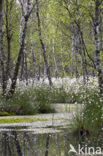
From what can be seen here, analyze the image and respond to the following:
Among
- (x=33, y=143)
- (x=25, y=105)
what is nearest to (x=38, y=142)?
(x=33, y=143)

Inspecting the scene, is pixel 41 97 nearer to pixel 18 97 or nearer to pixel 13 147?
pixel 18 97

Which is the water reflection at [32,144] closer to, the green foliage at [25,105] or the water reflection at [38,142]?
the water reflection at [38,142]

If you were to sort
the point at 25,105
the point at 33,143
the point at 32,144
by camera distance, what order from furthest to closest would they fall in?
the point at 25,105 → the point at 33,143 → the point at 32,144

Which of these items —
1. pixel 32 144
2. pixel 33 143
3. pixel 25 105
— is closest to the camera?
pixel 32 144

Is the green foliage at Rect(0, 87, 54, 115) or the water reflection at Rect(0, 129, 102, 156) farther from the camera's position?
the green foliage at Rect(0, 87, 54, 115)

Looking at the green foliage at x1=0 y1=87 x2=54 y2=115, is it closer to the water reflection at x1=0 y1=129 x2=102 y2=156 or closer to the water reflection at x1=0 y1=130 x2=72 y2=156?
the water reflection at x1=0 y1=129 x2=102 y2=156

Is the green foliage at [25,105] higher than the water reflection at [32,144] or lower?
higher

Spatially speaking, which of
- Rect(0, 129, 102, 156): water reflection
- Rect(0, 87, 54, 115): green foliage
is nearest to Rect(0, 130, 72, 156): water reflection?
Rect(0, 129, 102, 156): water reflection

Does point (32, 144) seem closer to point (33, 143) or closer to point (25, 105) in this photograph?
point (33, 143)

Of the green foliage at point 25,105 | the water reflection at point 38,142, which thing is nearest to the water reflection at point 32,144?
the water reflection at point 38,142

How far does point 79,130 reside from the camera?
23.5 feet

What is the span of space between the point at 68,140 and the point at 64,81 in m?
11.7

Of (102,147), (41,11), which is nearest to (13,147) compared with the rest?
(102,147)

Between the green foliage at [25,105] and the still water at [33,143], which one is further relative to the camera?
the green foliage at [25,105]
